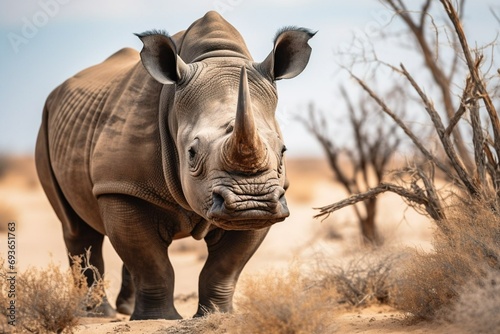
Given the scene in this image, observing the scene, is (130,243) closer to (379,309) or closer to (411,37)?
(379,309)

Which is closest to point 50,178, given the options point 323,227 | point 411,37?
point 411,37

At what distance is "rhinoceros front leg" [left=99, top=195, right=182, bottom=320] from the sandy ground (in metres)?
0.42

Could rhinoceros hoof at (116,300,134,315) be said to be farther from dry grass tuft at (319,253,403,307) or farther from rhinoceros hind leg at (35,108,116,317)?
dry grass tuft at (319,253,403,307)

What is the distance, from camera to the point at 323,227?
16469mm

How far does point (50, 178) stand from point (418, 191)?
378cm

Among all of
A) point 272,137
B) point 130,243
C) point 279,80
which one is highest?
point 279,80

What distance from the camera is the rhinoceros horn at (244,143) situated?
5.29 m

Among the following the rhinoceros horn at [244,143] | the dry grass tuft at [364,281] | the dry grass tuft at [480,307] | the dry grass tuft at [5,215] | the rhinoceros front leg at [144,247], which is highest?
the dry grass tuft at [5,215]

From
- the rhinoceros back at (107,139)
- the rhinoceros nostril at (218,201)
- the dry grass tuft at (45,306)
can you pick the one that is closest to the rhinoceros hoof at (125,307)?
the rhinoceros back at (107,139)

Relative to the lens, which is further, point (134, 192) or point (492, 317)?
point (134, 192)

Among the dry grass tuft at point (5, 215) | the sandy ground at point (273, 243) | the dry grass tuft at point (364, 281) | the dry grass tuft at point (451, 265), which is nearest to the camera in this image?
the dry grass tuft at point (451, 265)

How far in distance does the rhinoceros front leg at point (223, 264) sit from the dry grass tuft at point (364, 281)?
1066 millimetres

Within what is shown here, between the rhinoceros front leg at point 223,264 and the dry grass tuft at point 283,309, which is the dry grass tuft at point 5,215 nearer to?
the rhinoceros front leg at point 223,264

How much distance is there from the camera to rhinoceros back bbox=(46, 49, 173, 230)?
688 centimetres
